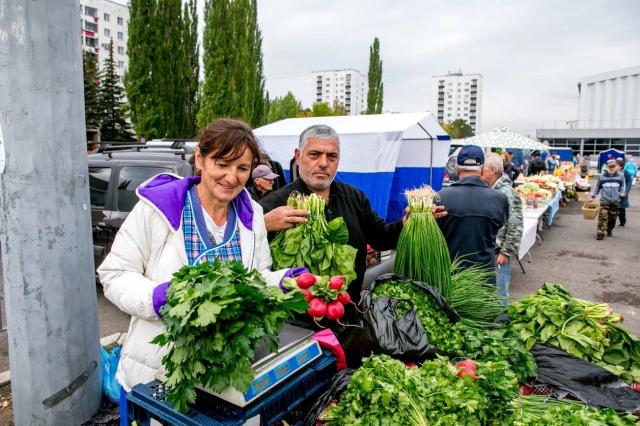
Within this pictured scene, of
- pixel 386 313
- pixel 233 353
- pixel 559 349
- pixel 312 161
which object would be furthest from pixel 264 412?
pixel 559 349

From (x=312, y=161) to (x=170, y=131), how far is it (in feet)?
71.1

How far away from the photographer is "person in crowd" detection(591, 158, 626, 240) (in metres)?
10.7

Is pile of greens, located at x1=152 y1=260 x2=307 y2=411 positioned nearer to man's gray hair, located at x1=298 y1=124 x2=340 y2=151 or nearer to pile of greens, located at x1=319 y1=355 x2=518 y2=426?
pile of greens, located at x1=319 y1=355 x2=518 y2=426

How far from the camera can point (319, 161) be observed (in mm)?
2457

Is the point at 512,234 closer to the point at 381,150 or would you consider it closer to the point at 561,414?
the point at 381,150

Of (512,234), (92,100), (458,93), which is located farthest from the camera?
(458,93)

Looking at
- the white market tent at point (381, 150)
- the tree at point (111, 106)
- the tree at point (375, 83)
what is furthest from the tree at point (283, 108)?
the white market tent at point (381, 150)

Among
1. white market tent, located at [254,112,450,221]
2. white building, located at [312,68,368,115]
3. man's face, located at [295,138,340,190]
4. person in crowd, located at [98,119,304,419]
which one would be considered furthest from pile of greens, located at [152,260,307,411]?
white building, located at [312,68,368,115]

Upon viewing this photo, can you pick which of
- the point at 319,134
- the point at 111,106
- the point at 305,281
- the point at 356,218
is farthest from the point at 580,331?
the point at 111,106

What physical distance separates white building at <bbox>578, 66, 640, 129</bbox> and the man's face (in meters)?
70.6

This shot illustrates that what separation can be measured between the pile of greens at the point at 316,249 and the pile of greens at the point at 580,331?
3.34 feet

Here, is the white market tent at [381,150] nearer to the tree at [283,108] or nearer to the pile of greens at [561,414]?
the pile of greens at [561,414]

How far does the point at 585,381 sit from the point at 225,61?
21539mm

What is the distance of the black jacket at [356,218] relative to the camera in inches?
102
